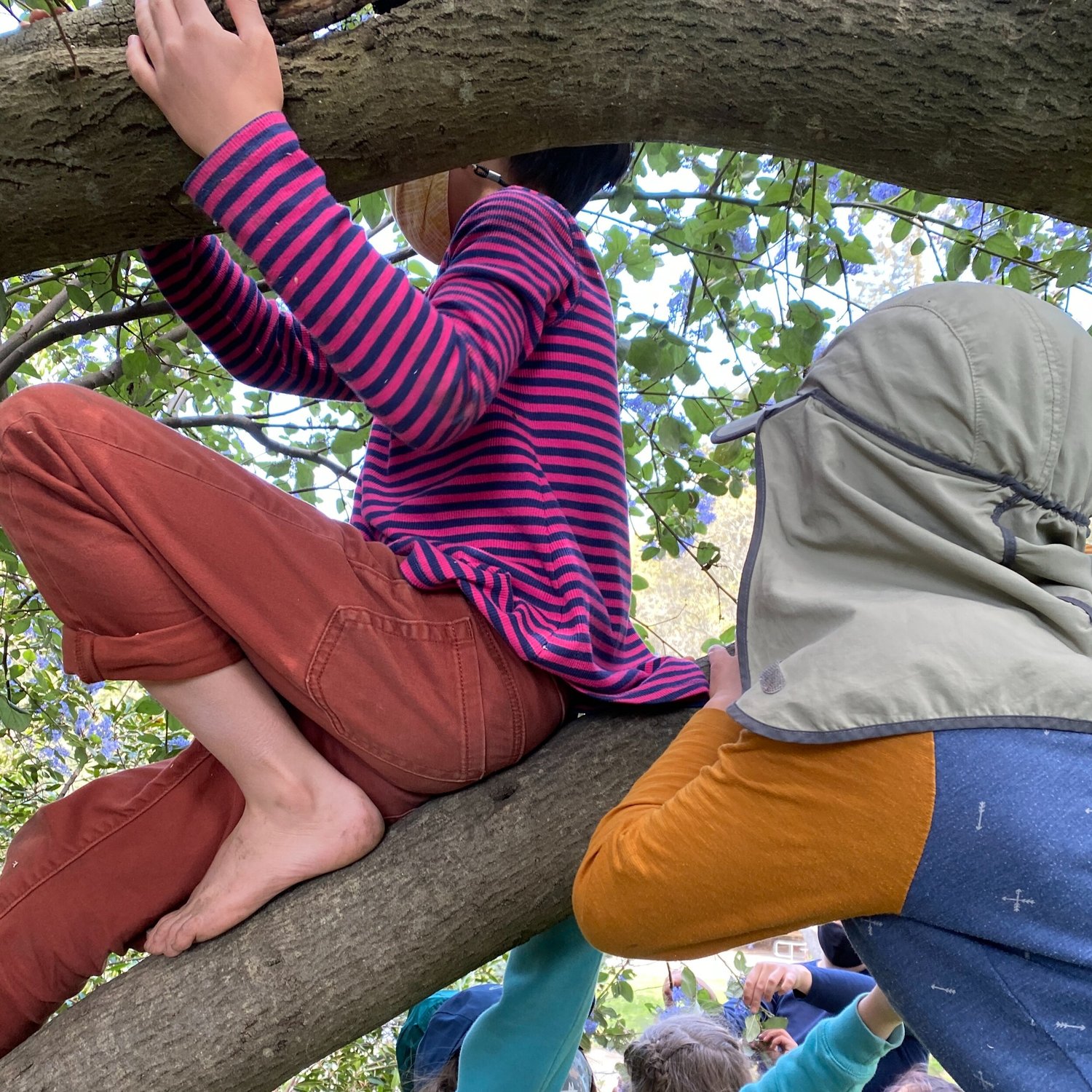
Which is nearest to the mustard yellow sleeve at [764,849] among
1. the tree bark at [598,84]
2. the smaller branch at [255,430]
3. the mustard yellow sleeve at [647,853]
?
the mustard yellow sleeve at [647,853]

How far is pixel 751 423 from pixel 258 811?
2.48 ft

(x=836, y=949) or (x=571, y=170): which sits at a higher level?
(x=571, y=170)

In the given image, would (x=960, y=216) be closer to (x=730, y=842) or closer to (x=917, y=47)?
(x=917, y=47)

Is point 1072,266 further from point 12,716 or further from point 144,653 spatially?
point 12,716

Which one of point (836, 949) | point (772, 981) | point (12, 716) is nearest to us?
point (12, 716)

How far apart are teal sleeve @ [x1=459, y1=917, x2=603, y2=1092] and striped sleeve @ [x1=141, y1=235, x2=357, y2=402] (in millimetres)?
931

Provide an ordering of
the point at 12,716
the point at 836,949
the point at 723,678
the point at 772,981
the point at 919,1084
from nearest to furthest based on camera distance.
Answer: the point at 723,678
the point at 12,716
the point at 919,1084
the point at 772,981
the point at 836,949

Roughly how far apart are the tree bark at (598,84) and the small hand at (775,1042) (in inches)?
104

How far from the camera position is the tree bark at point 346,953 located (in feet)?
3.34

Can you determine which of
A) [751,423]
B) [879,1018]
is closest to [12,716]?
[751,423]

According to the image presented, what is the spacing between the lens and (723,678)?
118 centimetres

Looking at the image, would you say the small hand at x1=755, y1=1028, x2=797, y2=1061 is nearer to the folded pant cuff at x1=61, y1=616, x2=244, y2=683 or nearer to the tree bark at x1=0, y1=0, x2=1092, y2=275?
the folded pant cuff at x1=61, y1=616, x2=244, y2=683

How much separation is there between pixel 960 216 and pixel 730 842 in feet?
6.26

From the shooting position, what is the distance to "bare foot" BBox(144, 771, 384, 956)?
107 cm
